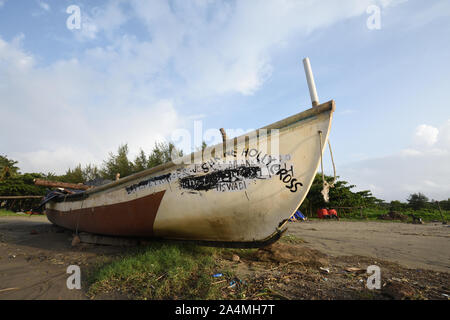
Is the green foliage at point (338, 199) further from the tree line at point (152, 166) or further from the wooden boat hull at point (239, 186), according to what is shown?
the wooden boat hull at point (239, 186)

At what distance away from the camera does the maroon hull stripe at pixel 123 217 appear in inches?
142

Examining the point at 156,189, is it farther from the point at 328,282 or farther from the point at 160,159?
the point at 160,159

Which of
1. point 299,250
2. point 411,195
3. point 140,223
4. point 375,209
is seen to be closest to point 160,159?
point 140,223

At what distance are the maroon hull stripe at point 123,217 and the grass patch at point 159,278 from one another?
77 cm

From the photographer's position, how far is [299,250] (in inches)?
136

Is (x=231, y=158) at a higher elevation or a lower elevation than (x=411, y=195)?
higher

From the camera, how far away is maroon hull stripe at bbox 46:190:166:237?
3.61 metres

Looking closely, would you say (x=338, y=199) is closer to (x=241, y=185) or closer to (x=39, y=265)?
(x=241, y=185)

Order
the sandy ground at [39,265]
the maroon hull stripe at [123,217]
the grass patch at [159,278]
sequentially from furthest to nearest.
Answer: the maroon hull stripe at [123,217], the sandy ground at [39,265], the grass patch at [159,278]

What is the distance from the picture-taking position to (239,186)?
296 centimetres

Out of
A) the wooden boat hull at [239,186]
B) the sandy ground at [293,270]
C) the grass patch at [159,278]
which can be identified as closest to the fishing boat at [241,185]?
the wooden boat hull at [239,186]

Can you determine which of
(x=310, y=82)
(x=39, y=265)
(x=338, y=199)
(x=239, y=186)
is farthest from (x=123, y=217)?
(x=338, y=199)

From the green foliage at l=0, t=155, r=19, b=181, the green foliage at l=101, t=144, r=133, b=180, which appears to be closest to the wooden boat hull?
the green foliage at l=101, t=144, r=133, b=180
